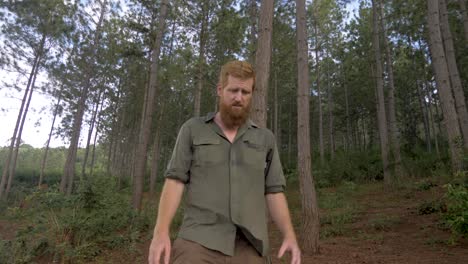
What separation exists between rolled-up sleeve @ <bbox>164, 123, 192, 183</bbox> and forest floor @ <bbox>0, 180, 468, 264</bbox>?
4342 millimetres

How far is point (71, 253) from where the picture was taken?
21.5 ft

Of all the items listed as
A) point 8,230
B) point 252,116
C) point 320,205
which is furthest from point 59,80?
point 252,116

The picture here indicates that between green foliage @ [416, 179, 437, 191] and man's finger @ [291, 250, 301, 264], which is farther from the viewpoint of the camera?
green foliage @ [416, 179, 437, 191]

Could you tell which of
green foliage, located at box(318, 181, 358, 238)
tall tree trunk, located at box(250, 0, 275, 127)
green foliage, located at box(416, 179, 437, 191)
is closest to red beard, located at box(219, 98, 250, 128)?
tall tree trunk, located at box(250, 0, 275, 127)

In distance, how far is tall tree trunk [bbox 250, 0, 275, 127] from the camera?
4301 mm

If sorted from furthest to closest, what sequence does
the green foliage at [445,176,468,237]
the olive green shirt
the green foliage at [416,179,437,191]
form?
1. the green foliage at [416,179,437,191]
2. the green foliage at [445,176,468,237]
3. the olive green shirt

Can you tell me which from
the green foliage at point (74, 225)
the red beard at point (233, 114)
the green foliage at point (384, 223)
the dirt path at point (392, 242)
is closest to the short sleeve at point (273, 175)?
the red beard at point (233, 114)

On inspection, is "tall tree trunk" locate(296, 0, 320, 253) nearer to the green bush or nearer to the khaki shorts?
the green bush

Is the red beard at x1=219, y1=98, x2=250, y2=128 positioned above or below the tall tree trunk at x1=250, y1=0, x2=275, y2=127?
below

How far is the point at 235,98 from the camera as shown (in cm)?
184

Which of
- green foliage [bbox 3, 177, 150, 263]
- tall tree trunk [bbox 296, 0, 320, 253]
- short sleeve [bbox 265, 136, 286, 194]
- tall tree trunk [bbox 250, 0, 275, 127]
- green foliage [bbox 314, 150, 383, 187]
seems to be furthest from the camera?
green foliage [bbox 314, 150, 383, 187]

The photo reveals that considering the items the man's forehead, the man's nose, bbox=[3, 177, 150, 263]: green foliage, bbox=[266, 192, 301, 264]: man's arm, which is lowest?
bbox=[3, 177, 150, 263]: green foliage

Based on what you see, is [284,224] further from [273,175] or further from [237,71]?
[237,71]

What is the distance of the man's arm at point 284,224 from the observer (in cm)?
183
